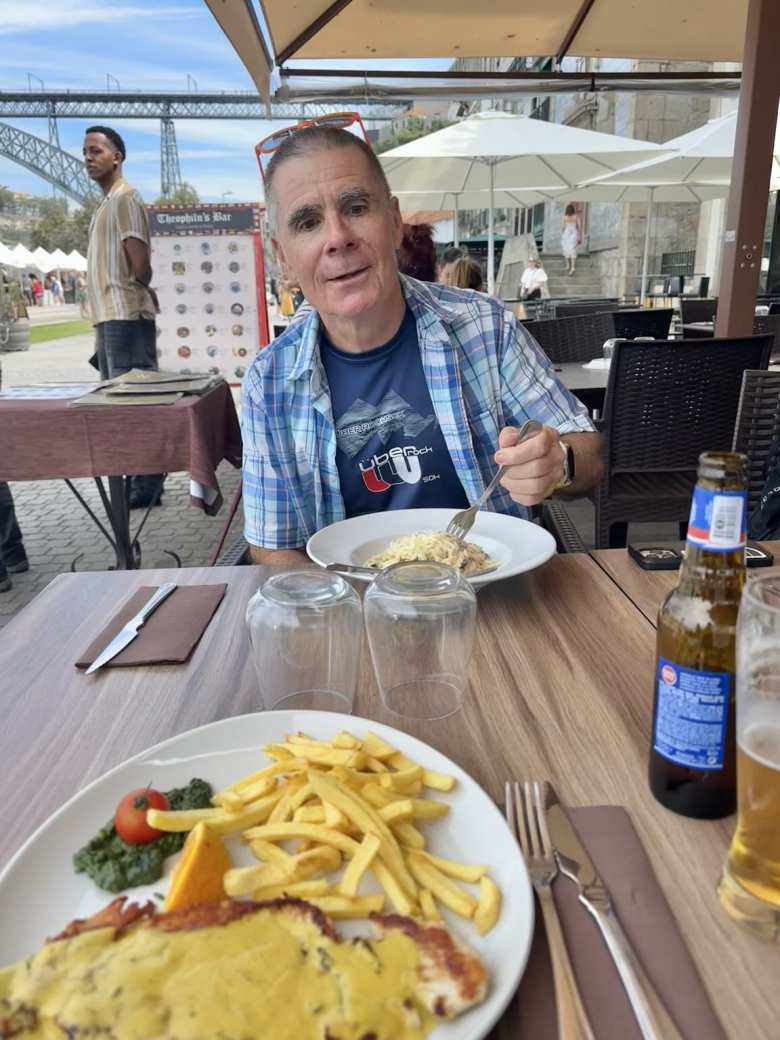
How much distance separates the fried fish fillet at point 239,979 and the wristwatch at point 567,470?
132 cm

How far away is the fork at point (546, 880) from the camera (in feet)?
1.94

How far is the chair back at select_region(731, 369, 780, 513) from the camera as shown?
8.70 ft

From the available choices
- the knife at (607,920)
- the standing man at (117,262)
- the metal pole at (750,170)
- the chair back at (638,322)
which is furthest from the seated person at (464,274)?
the knife at (607,920)

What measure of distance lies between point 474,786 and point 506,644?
50 centimetres

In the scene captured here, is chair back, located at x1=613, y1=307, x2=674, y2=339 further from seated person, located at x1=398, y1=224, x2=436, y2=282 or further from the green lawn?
the green lawn

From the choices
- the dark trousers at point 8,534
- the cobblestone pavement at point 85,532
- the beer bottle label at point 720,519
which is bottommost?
the cobblestone pavement at point 85,532

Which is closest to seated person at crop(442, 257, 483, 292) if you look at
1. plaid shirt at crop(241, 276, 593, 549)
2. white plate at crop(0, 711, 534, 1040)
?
plaid shirt at crop(241, 276, 593, 549)

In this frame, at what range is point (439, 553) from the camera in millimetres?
1570

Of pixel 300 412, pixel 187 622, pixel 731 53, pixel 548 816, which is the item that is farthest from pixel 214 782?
pixel 731 53

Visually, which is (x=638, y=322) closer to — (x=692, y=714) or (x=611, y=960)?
(x=692, y=714)

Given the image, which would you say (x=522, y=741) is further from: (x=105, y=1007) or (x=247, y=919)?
(x=105, y=1007)

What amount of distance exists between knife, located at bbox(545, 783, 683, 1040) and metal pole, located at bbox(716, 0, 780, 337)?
4.48 meters

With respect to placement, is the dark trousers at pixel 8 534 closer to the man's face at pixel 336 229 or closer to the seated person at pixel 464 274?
the man's face at pixel 336 229

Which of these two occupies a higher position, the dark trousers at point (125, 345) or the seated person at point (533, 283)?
the seated person at point (533, 283)
